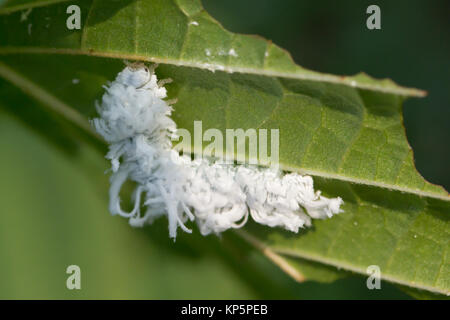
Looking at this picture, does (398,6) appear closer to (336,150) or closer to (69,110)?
(336,150)

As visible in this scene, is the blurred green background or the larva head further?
the blurred green background

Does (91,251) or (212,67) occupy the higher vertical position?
(212,67)

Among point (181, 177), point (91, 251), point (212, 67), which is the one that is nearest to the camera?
point (212, 67)

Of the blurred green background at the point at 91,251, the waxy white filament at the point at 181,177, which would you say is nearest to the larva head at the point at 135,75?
the waxy white filament at the point at 181,177

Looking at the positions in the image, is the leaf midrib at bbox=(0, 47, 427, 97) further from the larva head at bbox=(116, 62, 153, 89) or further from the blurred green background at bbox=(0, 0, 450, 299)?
the blurred green background at bbox=(0, 0, 450, 299)

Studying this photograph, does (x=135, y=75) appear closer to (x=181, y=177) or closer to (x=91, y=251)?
(x=181, y=177)

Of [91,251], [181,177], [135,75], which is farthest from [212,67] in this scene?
[91,251]

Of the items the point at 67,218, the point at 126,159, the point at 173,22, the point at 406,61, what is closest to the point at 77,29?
the point at 173,22

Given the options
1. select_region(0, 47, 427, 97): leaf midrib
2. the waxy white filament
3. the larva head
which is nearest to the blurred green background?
select_region(0, 47, 427, 97): leaf midrib

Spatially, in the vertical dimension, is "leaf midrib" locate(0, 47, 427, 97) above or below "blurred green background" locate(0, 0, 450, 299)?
above
